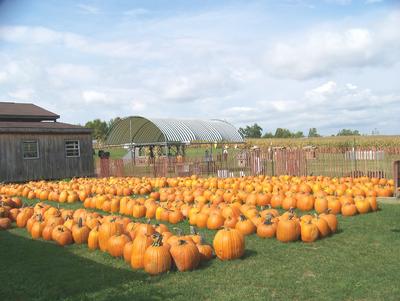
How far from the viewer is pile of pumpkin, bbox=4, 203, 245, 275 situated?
6250 mm

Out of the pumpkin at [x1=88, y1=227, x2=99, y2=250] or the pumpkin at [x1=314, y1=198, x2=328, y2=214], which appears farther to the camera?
the pumpkin at [x1=314, y1=198, x2=328, y2=214]

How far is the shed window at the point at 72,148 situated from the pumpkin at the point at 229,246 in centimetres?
2311

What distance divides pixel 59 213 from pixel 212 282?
205 inches

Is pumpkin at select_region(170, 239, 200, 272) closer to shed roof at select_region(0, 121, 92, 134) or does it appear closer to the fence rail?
the fence rail

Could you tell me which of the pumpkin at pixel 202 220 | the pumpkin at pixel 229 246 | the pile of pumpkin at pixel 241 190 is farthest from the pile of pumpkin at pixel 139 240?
the pile of pumpkin at pixel 241 190

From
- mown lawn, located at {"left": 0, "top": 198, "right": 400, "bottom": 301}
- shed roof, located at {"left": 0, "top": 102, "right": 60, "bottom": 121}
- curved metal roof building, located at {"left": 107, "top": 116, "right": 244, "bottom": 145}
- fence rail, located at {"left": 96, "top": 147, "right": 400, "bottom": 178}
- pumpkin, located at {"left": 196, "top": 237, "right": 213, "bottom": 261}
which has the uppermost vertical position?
shed roof, located at {"left": 0, "top": 102, "right": 60, "bottom": 121}

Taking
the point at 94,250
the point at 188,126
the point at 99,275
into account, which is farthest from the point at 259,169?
the point at 99,275

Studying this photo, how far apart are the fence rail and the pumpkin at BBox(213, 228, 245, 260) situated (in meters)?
11.9

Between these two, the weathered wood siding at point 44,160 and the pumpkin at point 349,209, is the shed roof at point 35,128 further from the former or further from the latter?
the pumpkin at point 349,209

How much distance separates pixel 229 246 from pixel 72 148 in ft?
77.2

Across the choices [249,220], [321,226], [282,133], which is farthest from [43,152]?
[282,133]

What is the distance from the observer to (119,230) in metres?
7.57

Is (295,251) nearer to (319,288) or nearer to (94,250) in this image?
(319,288)

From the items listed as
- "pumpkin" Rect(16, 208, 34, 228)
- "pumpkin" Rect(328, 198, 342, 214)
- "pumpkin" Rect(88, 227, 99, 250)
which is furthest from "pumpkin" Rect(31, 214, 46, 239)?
"pumpkin" Rect(328, 198, 342, 214)
